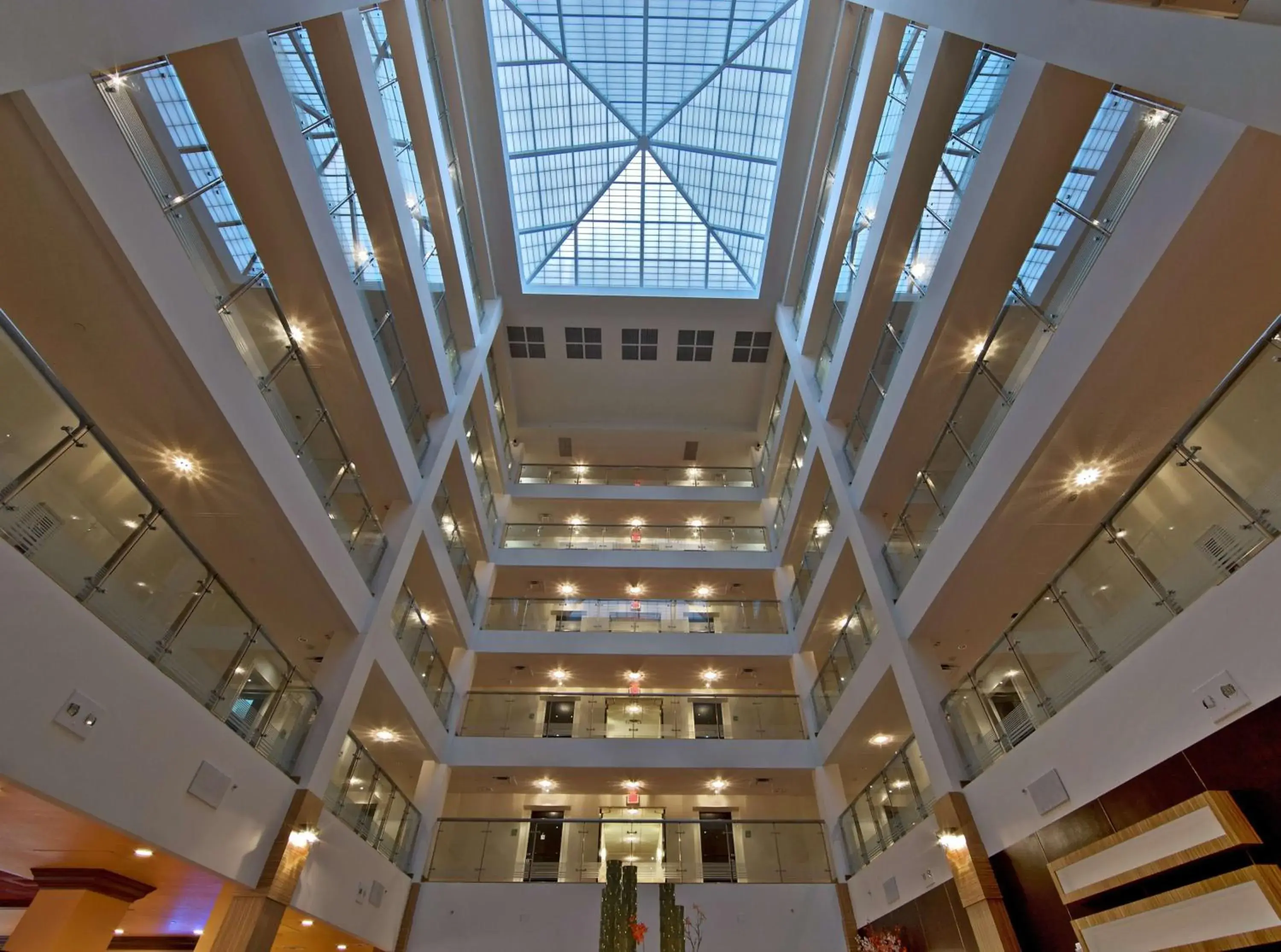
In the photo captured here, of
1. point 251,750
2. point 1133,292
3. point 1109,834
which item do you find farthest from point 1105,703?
point 251,750

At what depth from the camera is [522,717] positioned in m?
15.1

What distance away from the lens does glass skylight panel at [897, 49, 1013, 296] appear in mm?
9227

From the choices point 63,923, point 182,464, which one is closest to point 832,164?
point 182,464

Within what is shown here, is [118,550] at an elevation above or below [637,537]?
below

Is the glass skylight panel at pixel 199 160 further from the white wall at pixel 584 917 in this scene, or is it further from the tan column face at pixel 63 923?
the white wall at pixel 584 917

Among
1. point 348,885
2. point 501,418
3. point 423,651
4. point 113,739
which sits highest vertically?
point 501,418

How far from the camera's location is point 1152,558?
6.43 m

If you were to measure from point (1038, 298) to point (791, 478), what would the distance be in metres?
11.0

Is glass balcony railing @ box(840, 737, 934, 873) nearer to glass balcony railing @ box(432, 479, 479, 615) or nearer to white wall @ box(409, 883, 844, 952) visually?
white wall @ box(409, 883, 844, 952)

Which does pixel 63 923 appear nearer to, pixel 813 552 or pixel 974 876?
pixel 974 876

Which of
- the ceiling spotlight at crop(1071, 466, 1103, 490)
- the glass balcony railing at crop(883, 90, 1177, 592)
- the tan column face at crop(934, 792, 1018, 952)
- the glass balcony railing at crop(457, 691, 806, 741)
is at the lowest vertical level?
the tan column face at crop(934, 792, 1018, 952)

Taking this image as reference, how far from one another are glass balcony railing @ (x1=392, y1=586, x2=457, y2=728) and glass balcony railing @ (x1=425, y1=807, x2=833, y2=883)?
2.65 meters

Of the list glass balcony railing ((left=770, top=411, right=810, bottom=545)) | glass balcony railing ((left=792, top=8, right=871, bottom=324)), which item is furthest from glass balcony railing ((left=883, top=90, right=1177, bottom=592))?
glass balcony railing ((left=792, top=8, right=871, bottom=324))

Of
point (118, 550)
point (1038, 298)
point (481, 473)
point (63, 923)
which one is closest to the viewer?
point (118, 550)
